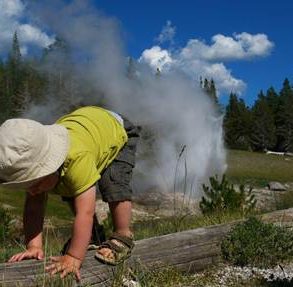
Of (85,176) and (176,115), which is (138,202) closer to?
(176,115)

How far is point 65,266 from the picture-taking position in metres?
4.52

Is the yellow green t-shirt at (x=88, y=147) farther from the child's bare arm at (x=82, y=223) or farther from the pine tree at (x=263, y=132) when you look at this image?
the pine tree at (x=263, y=132)

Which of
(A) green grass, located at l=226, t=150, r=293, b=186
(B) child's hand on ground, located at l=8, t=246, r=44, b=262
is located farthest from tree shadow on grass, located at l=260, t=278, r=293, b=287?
(A) green grass, located at l=226, t=150, r=293, b=186

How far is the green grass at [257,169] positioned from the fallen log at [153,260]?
3873cm

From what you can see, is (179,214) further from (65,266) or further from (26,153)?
(26,153)

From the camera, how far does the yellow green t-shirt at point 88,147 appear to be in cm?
457

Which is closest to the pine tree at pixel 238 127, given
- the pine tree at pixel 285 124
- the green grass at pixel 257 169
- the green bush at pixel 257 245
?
the pine tree at pixel 285 124

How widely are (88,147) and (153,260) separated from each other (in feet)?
4.37

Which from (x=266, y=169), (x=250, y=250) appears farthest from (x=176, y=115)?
(x=250, y=250)

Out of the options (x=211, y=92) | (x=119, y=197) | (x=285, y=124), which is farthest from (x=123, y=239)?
(x=285, y=124)

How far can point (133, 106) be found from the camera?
5725 centimetres

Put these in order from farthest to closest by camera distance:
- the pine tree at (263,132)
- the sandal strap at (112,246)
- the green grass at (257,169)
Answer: the pine tree at (263,132) → the green grass at (257,169) → the sandal strap at (112,246)

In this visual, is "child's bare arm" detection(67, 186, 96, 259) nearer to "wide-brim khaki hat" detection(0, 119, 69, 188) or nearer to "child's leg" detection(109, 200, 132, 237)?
"wide-brim khaki hat" detection(0, 119, 69, 188)

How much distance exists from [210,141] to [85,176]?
51467 mm
